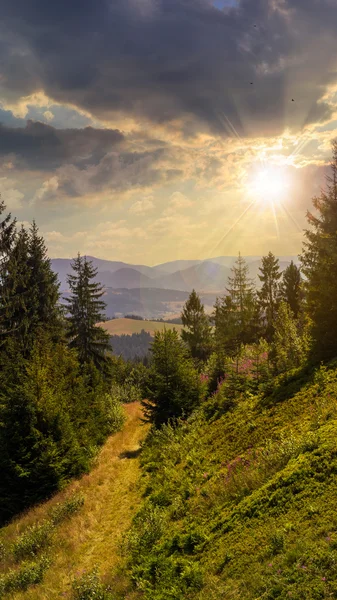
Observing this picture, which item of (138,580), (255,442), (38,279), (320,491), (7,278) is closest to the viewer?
(320,491)

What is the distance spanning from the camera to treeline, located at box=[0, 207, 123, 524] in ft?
52.1

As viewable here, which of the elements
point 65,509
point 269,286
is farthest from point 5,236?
point 269,286

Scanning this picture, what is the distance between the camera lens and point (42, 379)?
692 inches

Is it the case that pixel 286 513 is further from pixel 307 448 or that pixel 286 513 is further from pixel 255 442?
pixel 255 442

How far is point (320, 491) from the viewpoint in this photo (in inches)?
247

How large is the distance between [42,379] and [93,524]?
783 centimetres

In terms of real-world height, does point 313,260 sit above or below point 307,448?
above

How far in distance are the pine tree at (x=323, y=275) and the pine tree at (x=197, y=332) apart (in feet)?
89.6

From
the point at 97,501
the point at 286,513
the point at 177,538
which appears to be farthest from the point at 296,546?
the point at 97,501

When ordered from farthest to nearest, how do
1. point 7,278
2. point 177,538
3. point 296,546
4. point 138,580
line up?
point 7,278, point 177,538, point 138,580, point 296,546

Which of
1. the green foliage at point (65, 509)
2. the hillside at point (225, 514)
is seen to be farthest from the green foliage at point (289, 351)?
the green foliage at point (65, 509)

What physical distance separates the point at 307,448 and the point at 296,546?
2.97 meters

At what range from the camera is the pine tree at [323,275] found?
1460cm

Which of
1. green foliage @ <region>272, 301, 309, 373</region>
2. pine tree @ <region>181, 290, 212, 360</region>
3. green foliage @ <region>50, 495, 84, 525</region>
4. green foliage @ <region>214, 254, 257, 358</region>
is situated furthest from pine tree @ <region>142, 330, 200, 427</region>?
pine tree @ <region>181, 290, 212, 360</region>
